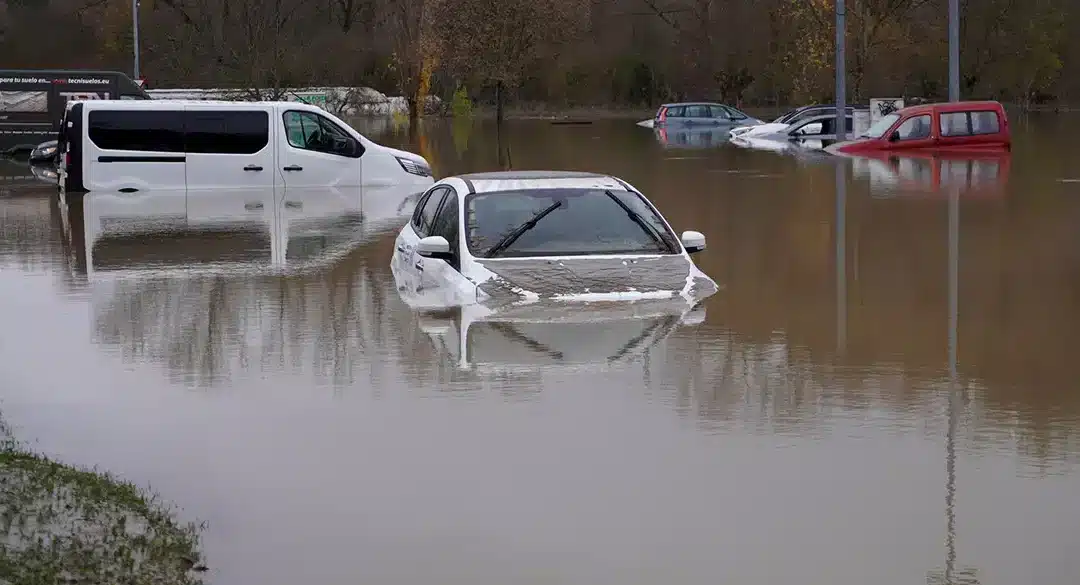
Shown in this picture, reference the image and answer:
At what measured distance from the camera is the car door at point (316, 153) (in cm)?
3077

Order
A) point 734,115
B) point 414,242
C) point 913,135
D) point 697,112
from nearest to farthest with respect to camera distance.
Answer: point 414,242, point 913,135, point 734,115, point 697,112

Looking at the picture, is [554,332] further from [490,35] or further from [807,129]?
[490,35]

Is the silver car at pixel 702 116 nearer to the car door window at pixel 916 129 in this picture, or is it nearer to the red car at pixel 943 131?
the red car at pixel 943 131

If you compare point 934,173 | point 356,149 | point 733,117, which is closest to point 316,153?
point 356,149

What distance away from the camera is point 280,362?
41.9 ft

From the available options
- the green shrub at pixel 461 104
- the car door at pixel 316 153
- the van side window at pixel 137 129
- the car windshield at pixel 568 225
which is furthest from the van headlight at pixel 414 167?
the green shrub at pixel 461 104

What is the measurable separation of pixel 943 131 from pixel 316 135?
18.4m

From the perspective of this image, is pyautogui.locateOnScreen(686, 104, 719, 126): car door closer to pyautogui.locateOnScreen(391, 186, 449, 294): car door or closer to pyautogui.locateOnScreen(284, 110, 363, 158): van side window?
pyautogui.locateOnScreen(284, 110, 363, 158): van side window

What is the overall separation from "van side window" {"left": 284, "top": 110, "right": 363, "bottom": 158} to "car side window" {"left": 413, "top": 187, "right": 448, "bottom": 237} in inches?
551

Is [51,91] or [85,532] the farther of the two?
[51,91]

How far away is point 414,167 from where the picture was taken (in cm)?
3222

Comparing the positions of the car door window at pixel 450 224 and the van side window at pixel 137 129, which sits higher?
the van side window at pixel 137 129

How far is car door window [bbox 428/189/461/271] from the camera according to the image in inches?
590

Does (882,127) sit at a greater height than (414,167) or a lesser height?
greater
